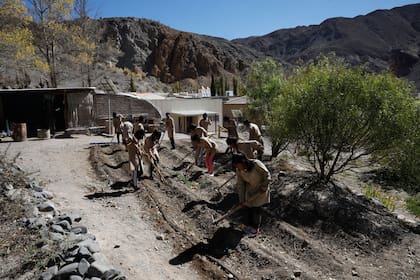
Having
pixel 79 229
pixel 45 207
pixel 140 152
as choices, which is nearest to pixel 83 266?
pixel 79 229

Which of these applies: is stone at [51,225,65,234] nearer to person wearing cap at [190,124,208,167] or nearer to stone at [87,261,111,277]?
stone at [87,261,111,277]

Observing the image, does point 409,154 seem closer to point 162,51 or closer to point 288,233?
point 288,233

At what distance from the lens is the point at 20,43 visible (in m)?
21.4

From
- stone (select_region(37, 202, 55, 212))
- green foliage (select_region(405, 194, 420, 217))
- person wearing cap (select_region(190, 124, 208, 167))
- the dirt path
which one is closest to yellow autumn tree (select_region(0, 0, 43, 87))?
the dirt path

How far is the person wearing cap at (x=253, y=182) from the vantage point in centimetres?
561

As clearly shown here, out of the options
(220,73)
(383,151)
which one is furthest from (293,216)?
(220,73)

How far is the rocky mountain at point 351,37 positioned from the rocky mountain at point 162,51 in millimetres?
50798

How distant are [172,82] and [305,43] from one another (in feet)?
339

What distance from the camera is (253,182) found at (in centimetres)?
596

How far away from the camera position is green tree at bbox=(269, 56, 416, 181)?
311 inches

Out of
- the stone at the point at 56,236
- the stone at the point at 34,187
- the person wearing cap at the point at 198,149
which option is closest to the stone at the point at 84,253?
the stone at the point at 56,236

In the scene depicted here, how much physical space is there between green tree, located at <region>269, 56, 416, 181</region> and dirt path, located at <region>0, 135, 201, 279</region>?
482cm

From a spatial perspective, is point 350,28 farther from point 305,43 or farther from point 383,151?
point 383,151

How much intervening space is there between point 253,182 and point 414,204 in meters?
5.89
